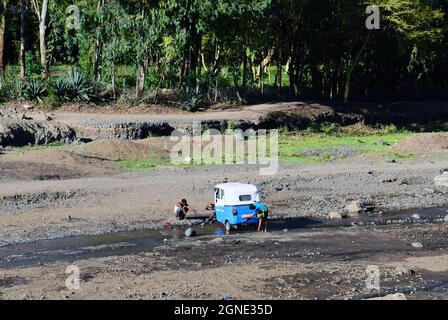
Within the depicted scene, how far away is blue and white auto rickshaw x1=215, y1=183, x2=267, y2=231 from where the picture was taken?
26625 mm

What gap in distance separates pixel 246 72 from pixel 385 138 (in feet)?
35.9

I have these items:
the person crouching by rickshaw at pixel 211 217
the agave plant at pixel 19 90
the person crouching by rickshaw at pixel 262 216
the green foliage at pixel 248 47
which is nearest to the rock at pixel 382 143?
the green foliage at pixel 248 47

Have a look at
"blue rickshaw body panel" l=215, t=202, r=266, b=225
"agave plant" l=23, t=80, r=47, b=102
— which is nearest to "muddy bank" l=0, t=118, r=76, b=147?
"agave plant" l=23, t=80, r=47, b=102

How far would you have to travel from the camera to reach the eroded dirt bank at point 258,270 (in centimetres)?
2034

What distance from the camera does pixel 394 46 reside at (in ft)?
191

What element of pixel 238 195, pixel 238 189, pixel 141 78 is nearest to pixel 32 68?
pixel 141 78

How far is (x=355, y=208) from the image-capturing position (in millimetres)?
31047

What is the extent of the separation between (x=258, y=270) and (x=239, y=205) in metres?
4.62

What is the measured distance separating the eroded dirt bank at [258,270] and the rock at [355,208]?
377 centimetres

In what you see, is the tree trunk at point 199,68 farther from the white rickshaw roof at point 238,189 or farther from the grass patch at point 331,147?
the white rickshaw roof at point 238,189

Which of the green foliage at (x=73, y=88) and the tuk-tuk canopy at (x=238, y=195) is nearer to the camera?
the tuk-tuk canopy at (x=238, y=195)

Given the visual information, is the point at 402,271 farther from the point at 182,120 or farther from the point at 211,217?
the point at 182,120
